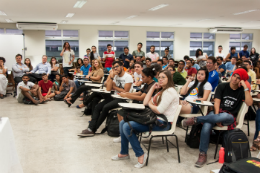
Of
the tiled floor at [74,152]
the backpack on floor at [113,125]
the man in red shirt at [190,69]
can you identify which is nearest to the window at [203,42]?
the man in red shirt at [190,69]

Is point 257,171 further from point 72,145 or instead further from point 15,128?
point 15,128

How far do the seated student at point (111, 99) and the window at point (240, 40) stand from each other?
1342 cm

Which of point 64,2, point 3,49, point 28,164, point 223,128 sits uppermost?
point 64,2

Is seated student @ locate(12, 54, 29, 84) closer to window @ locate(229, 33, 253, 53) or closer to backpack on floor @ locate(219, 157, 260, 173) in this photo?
backpack on floor @ locate(219, 157, 260, 173)

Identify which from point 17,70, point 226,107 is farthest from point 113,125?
point 17,70

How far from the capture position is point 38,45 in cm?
1225

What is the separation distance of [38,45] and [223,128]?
36.8 ft

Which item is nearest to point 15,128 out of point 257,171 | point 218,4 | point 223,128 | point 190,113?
point 190,113

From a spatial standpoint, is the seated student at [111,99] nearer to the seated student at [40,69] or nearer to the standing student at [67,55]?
the seated student at [40,69]

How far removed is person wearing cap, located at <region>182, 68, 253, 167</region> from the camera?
9.48 ft

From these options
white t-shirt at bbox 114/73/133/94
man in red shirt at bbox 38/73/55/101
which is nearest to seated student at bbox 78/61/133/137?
white t-shirt at bbox 114/73/133/94

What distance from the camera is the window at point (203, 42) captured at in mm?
15023

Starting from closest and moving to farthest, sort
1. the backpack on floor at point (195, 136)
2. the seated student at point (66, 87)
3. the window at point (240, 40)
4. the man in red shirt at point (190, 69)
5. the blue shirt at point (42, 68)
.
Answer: the backpack on floor at point (195, 136) → the man in red shirt at point (190, 69) → the seated student at point (66, 87) → the blue shirt at point (42, 68) → the window at point (240, 40)

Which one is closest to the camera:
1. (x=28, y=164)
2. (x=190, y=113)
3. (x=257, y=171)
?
(x=257, y=171)
